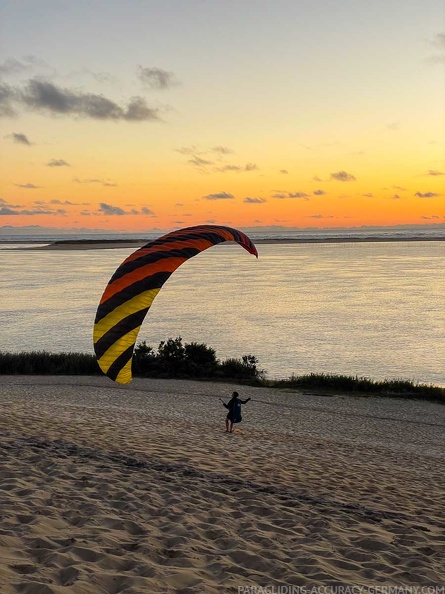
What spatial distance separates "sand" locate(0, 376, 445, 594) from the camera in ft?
20.9

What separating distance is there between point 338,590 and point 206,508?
271 cm

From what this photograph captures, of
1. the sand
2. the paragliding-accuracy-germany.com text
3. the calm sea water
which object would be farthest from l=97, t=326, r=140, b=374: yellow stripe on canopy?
the calm sea water

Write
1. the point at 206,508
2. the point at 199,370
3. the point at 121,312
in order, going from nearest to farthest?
the point at 206,508 < the point at 121,312 < the point at 199,370

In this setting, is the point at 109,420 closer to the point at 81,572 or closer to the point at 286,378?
the point at 81,572

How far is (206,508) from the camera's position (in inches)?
336

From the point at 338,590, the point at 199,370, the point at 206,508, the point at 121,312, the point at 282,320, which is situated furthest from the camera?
the point at 282,320

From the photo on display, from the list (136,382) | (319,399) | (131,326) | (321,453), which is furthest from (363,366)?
(131,326)

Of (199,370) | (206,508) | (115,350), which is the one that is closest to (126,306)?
(115,350)

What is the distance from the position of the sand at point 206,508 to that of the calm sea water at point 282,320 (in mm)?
16091

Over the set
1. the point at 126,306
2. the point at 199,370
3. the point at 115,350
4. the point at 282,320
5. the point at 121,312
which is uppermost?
the point at 282,320

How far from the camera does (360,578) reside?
6605 mm

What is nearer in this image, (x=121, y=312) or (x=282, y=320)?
(x=121, y=312)

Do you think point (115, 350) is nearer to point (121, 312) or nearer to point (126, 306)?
point (121, 312)

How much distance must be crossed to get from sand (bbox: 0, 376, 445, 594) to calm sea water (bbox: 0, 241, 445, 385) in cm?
1609
